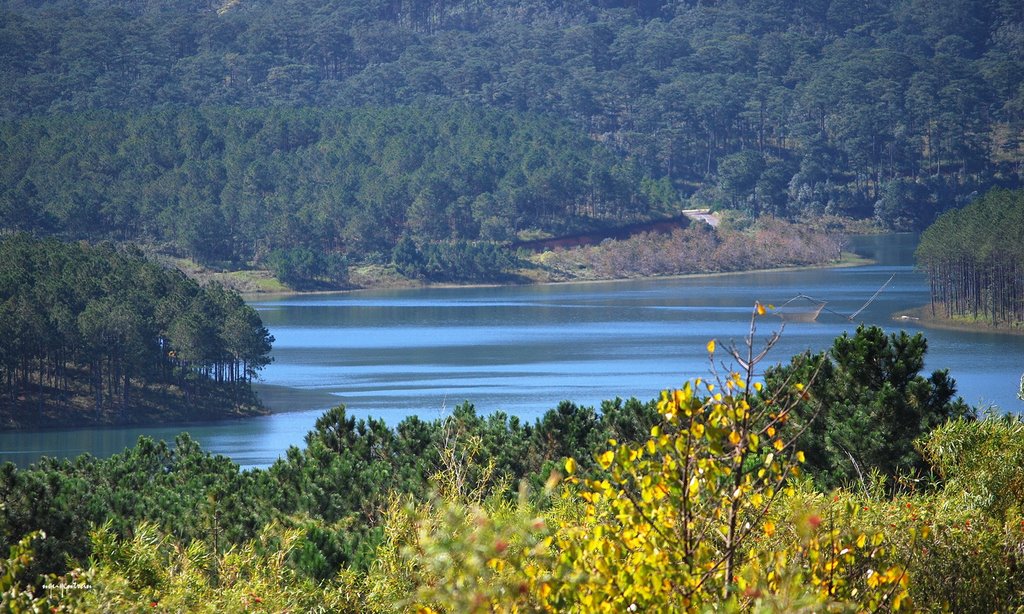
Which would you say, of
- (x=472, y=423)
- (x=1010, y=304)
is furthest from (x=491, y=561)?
(x=1010, y=304)

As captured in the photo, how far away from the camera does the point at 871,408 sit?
2012 centimetres

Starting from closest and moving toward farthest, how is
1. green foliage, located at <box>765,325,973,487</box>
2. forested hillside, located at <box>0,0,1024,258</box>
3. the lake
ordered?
1. green foliage, located at <box>765,325,973,487</box>
2. the lake
3. forested hillside, located at <box>0,0,1024,258</box>

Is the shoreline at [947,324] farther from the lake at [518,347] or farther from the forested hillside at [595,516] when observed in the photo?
the forested hillside at [595,516]

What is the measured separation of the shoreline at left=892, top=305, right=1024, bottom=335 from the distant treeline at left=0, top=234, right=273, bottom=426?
35.8m

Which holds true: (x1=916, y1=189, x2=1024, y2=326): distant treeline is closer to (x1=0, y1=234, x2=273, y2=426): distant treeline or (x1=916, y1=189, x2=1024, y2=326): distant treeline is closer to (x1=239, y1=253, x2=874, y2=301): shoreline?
(x1=0, y1=234, x2=273, y2=426): distant treeline

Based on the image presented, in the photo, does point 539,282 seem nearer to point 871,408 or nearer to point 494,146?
point 494,146

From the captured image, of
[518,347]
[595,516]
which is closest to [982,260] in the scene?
[518,347]

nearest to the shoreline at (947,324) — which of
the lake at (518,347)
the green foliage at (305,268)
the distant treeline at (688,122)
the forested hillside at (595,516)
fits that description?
the lake at (518,347)

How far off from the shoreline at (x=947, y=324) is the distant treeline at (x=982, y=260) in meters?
0.57

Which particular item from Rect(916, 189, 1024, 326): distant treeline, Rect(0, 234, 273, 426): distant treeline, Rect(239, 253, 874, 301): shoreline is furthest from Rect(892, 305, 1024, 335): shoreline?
Rect(239, 253, 874, 301): shoreline

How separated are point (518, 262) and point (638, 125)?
2200 inches

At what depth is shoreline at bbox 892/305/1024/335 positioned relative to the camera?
72312 mm

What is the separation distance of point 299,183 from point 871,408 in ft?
385

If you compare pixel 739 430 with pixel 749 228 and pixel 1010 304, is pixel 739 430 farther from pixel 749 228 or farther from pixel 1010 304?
pixel 749 228
